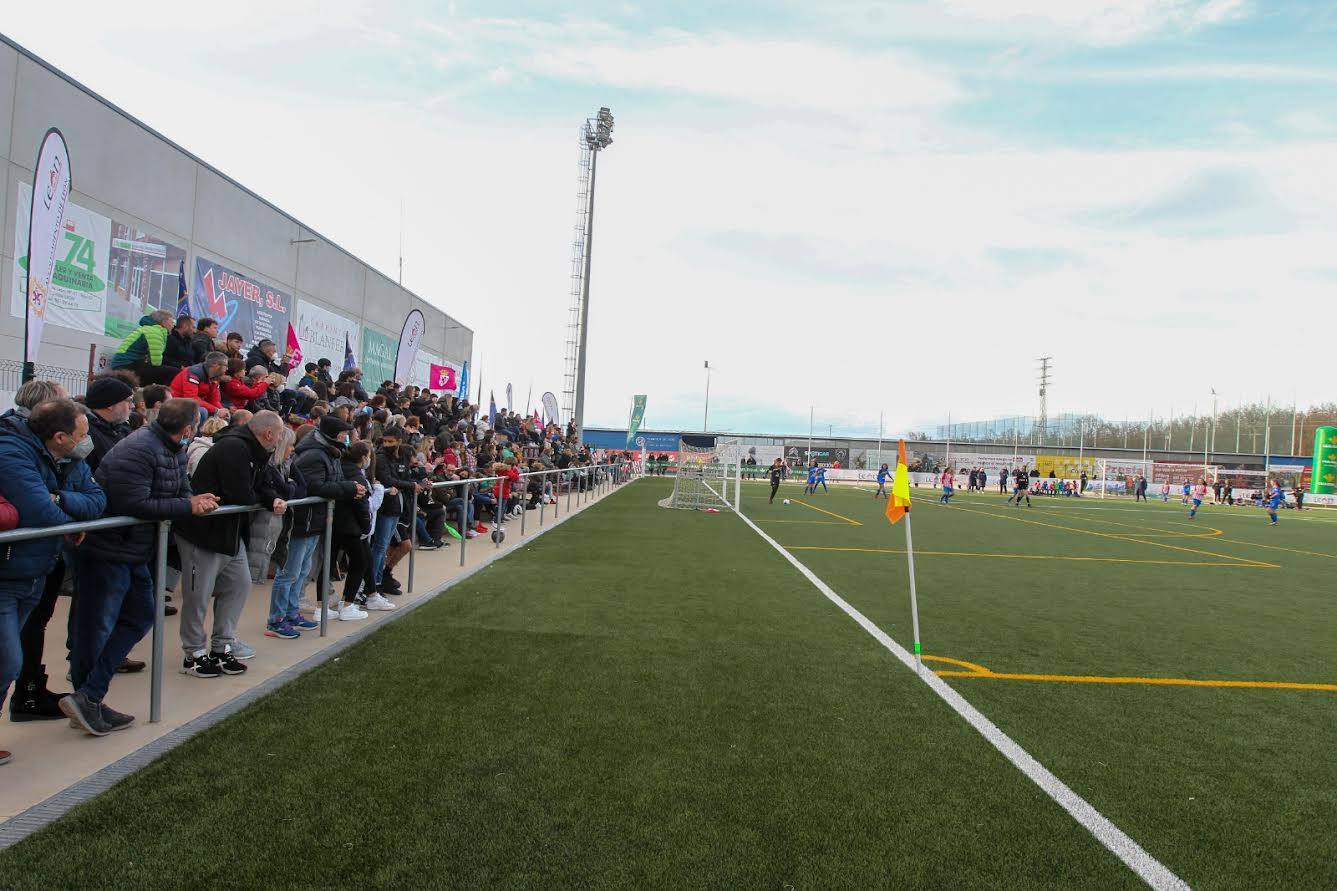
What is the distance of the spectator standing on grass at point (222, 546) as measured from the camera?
4742mm

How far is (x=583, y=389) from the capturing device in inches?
1538

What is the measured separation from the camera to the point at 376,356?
24828 mm

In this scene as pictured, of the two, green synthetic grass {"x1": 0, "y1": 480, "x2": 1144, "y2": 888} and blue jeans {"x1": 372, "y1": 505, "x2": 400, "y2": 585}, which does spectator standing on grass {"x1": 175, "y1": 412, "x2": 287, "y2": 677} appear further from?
blue jeans {"x1": 372, "y1": 505, "x2": 400, "y2": 585}

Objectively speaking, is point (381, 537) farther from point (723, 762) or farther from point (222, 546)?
point (723, 762)

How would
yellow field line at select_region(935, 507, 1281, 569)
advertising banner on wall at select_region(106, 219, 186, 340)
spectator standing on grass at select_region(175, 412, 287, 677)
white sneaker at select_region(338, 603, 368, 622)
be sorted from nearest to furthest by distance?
spectator standing on grass at select_region(175, 412, 287, 677) → white sneaker at select_region(338, 603, 368, 622) → advertising banner on wall at select_region(106, 219, 186, 340) → yellow field line at select_region(935, 507, 1281, 569)

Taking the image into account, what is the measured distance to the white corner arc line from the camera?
2912 millimetres

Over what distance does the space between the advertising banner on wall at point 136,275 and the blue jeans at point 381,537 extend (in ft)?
29.3

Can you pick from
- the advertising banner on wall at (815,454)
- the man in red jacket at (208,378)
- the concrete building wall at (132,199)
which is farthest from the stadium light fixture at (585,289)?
the advertising banner on wall at (815,454)

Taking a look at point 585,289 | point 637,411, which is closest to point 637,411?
point 637,411

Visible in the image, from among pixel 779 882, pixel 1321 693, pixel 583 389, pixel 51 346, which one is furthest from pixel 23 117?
pixel 583 389

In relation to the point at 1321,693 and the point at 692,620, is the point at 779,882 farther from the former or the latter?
the point at 1321,693

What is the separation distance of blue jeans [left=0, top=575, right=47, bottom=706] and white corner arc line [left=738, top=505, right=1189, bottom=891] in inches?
181

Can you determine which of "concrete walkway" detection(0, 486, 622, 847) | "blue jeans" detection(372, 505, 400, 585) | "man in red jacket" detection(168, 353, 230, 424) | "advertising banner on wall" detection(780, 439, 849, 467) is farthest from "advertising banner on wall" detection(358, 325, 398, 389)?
"advertising banner on wall" detection(780, 439, 849, 467)

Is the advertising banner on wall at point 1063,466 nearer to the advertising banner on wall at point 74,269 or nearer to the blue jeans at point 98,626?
the advertising banner on wall at point 74,269
